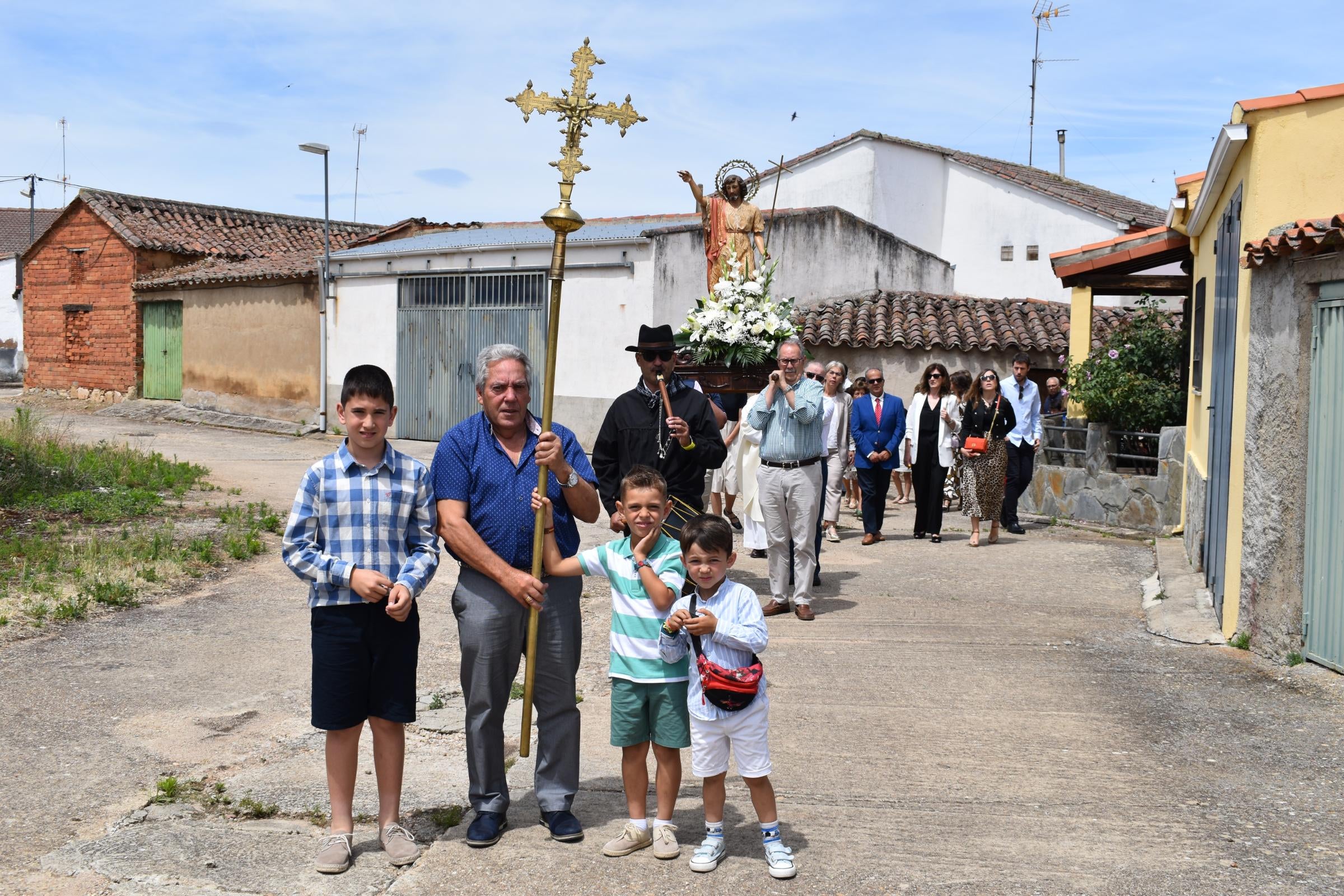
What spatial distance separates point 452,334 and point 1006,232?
42.9ft

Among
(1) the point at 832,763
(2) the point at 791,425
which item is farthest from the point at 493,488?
(2) the point at 791,425

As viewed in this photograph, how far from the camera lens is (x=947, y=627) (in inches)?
319

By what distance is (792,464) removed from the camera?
833cm

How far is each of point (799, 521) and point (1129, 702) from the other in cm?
267

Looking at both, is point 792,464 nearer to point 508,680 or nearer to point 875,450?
point 875,450

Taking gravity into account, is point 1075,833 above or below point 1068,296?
below

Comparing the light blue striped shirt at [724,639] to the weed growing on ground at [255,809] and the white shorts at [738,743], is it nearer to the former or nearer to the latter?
the white shorts at [738,743]

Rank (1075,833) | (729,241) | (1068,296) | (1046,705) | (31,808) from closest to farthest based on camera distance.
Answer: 1. (1075,833)
2. (31,808)
3. (1046,705)
4. (729,241)
5. (1068,296)

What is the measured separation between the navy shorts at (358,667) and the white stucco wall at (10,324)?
40038mm

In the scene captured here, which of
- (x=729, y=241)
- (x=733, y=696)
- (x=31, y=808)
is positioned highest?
(x=729, y=241)

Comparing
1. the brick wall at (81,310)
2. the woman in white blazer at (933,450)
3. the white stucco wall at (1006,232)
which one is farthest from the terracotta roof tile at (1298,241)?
the brick wall at (81,310)

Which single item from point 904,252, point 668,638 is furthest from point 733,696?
point 904,252

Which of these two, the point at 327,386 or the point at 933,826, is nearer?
the point at 933,826

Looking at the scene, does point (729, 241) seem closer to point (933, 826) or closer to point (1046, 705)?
point (1046, 705)
